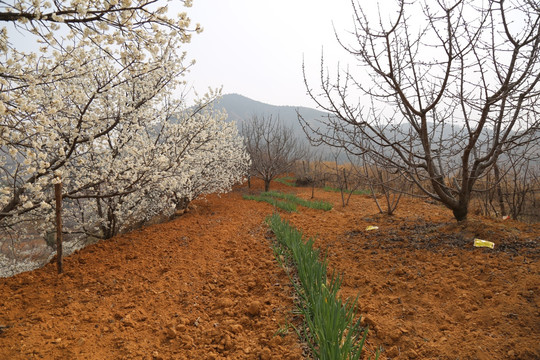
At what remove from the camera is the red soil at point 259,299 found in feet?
6.62

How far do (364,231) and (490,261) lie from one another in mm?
2094

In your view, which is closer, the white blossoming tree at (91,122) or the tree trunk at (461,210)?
the white blossoming tree at (91,122)

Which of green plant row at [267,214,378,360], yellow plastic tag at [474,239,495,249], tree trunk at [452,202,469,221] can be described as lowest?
green plant row at [267,214,378,360]

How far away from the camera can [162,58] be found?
4.20 meters

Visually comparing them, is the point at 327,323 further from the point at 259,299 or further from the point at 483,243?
the point at 483,243

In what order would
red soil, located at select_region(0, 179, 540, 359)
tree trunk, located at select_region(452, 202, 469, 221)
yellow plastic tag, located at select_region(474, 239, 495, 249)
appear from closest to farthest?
red soil, located at select_region(0, 179, 540, 359) → yellow plastic tag, located at select_region(474, 239, 495, 249) → tree trunk, located at select_region(452, 202, 469, 221)

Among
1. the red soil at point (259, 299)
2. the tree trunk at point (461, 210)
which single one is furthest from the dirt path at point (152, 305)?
the tree trunk at point (461, 210)

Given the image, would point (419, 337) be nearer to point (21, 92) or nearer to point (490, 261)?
point (490, 261)

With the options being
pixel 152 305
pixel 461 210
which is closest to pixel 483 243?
pixel 461 210

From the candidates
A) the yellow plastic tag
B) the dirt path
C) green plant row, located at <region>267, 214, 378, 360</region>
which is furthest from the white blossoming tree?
the yellow plastic tag

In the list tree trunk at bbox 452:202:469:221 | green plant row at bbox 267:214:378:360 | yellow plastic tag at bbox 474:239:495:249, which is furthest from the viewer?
tree trunk at bbox 452:202:469:221

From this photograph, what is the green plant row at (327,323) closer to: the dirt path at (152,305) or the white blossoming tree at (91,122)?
the dirt path at (152,305)

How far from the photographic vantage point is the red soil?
79.4 inches

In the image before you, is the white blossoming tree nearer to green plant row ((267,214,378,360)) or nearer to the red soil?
the red soil
